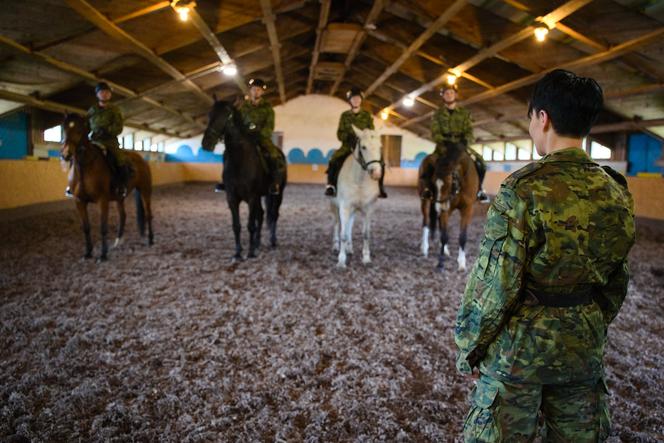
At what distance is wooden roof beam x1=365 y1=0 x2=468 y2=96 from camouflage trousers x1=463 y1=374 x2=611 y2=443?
900cm

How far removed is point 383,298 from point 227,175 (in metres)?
3.05

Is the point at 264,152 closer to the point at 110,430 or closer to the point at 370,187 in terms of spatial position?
the point at 370,187

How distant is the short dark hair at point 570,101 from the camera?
1.35 meters

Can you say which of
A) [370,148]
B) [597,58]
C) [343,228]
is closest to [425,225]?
[343,228]

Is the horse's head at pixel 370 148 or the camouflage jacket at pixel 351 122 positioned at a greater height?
the camouflage jacket at pixel 351 122

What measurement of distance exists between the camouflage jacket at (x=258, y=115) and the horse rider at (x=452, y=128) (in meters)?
2.57

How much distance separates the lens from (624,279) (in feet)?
4.70

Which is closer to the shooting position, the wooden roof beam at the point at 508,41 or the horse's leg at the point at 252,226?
the horse's leg at the point at 252,226

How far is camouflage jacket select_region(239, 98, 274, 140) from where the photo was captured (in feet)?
22.1

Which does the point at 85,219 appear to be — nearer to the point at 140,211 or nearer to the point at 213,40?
the point at 140,211

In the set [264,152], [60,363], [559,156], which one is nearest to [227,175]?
[264,152]

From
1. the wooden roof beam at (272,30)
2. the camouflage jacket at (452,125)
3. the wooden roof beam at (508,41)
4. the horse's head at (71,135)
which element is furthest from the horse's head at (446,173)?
the wooden roof beam at (272,30)

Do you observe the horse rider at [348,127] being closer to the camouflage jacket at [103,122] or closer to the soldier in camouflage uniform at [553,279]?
the camouflage jacket at [103,122]

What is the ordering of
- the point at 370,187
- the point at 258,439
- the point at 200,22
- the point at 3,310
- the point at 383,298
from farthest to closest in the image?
the point at 200,22
the point at 370,187
the point at 383,298
the point at 3,310
the point at 258,439
